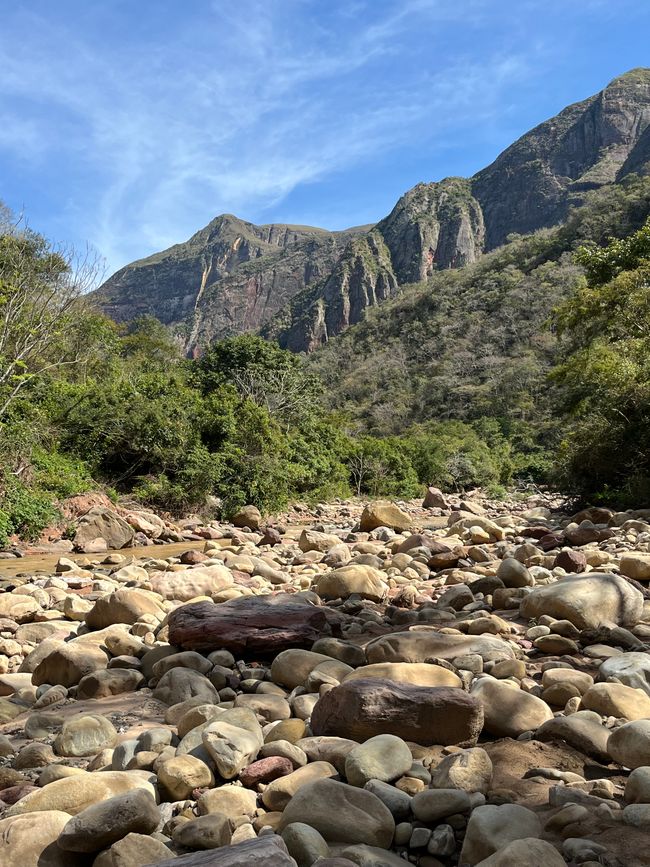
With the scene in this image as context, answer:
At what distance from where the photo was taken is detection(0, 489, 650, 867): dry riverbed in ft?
6.39

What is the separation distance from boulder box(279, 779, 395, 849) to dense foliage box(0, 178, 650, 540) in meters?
9.70

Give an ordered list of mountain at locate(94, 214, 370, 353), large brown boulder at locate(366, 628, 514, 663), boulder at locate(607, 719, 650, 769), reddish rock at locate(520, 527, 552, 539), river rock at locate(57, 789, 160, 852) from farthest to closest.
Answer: mountain at locate(94, 214, 370, 353) < reddish rock at locate(520, 527, 552, 539) < large brown boulder at locate(366, 628, 514, 663) < boulder at locate(607, 719, 650, 769) < river rock at locate(57, 789, 160, 852)

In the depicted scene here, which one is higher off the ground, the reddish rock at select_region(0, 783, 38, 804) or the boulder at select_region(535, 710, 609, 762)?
the reddish rock at select_region(0, 783, 38, 804)

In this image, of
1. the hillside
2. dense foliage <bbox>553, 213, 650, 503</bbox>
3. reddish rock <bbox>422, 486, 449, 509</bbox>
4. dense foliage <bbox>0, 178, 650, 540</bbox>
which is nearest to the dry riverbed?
dense foliage <bbox>553, 213, 650, 503</bbox>

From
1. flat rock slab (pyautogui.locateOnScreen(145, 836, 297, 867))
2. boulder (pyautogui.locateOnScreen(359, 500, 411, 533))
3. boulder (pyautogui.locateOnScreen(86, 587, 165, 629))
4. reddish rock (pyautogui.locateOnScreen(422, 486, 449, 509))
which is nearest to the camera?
flat rock slab (pyautogui.locateOnScreen(145, 836, 297, 867))

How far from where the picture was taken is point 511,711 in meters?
2.79

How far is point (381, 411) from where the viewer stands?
48438 millimetres

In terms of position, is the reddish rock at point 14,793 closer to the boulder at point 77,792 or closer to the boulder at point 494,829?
the boulder at point 77,792

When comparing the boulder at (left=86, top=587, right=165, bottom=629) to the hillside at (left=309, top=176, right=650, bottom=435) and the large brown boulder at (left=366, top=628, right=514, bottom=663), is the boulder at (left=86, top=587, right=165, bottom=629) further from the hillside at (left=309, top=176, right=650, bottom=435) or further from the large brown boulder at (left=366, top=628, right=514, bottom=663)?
the hillside at (left=309, top=176, right=650, bottom=435)

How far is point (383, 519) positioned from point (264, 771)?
10108mm

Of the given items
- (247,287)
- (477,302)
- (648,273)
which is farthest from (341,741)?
(247,287)

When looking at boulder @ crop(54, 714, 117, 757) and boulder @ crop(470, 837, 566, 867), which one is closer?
boulder @ crop(470, 837, 566, 867)

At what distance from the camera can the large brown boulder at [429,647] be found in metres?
3.72

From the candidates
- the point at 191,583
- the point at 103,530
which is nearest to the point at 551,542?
the point at 191,583
